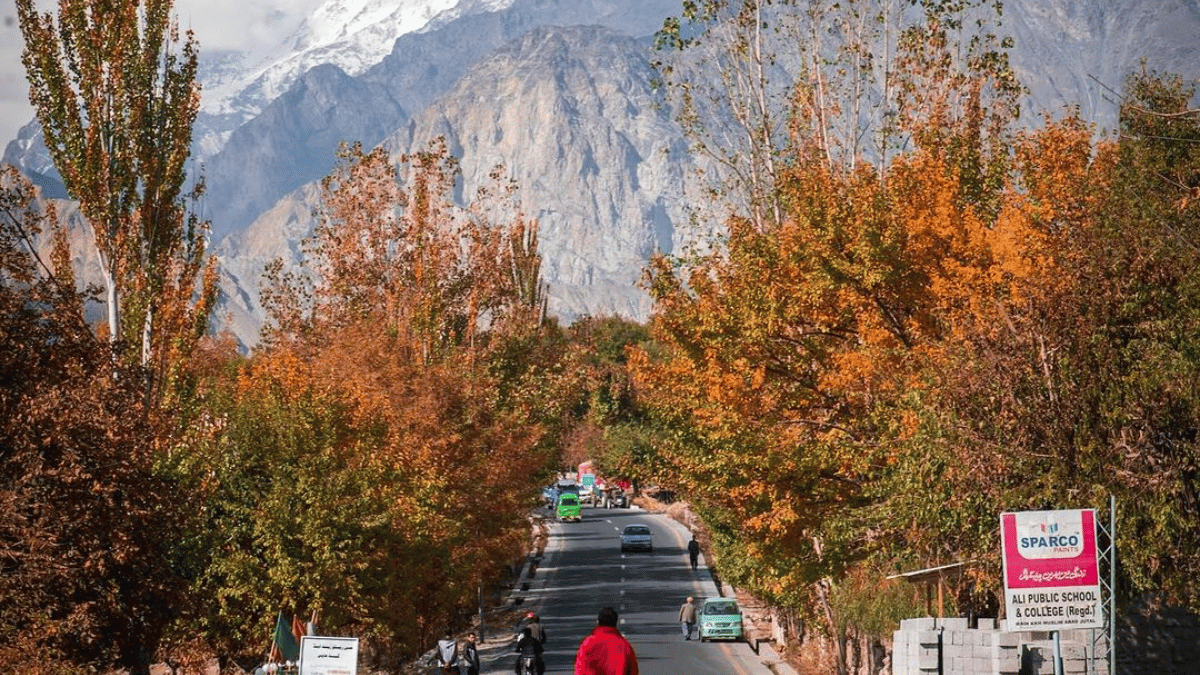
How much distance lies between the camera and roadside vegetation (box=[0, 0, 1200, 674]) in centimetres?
2197

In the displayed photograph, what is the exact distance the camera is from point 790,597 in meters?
36.1

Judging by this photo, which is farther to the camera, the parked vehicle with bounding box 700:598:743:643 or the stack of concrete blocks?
the parked vehicle with bounding box 700:598:743:643

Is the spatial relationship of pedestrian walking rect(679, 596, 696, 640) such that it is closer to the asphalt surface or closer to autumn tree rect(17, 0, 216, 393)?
the asphalt surface

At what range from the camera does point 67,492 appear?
2217cm

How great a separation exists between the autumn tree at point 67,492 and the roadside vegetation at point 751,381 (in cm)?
7

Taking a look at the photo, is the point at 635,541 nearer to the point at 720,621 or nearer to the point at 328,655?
Answer: the point at 720,621

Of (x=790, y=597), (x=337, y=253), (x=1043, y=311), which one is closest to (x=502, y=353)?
(x=337, y=253)

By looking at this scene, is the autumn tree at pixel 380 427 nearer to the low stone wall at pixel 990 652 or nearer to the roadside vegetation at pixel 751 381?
the roadside vegetation at pixel 751 381

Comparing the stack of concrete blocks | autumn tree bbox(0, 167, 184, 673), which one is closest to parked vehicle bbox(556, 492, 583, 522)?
autumn tree bbox(0, 167, 184, 673)

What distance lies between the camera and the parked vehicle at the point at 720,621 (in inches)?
2060

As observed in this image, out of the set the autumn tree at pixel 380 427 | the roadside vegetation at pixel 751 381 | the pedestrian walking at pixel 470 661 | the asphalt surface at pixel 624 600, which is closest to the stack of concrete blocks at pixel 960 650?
the roadside vegetation at pixel 751 381

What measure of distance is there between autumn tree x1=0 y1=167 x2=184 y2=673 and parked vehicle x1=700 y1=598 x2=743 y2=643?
2793 centimetres

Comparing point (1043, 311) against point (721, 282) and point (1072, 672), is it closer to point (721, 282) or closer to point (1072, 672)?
point (1072, 672)

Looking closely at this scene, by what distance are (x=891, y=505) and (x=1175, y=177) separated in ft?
27.2
